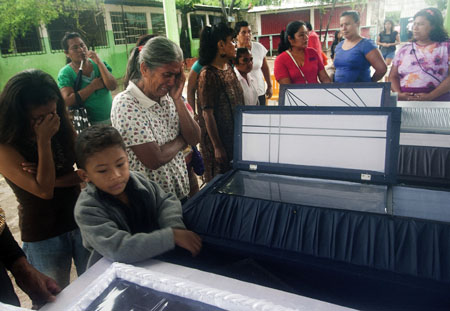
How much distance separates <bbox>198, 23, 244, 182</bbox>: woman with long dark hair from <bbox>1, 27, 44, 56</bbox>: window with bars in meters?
2.07

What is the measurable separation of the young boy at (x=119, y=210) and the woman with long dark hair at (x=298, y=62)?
2.26m

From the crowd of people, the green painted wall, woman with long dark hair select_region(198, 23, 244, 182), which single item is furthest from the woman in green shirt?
woman with long dark hair select_region(198, 23, 244, 182)

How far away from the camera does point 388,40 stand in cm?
739

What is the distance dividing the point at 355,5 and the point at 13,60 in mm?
17734

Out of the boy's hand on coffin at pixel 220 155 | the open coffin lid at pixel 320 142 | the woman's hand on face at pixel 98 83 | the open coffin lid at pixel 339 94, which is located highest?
the woman's hand on face at pixel 98 83

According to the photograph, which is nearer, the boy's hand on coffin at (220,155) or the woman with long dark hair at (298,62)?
the boy's hand on coffin at (220,155)

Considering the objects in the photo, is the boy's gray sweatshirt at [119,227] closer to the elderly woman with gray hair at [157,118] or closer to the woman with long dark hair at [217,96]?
the elderly woman with gray hair at [157,118]

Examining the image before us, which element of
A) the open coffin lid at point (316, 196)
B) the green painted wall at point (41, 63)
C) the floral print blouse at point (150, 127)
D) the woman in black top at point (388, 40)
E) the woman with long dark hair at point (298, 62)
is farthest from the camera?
the woman in black top at point (388, 40)

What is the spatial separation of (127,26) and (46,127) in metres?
3.87

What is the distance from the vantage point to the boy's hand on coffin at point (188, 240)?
0.92 meters

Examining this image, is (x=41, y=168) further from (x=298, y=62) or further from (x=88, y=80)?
(x=298, y=62)

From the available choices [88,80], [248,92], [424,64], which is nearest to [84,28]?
[88,80]

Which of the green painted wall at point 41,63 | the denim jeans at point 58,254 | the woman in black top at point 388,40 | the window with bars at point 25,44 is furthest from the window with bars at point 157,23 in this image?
the woman in black top at point 388,40

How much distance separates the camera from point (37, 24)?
3369 mm
